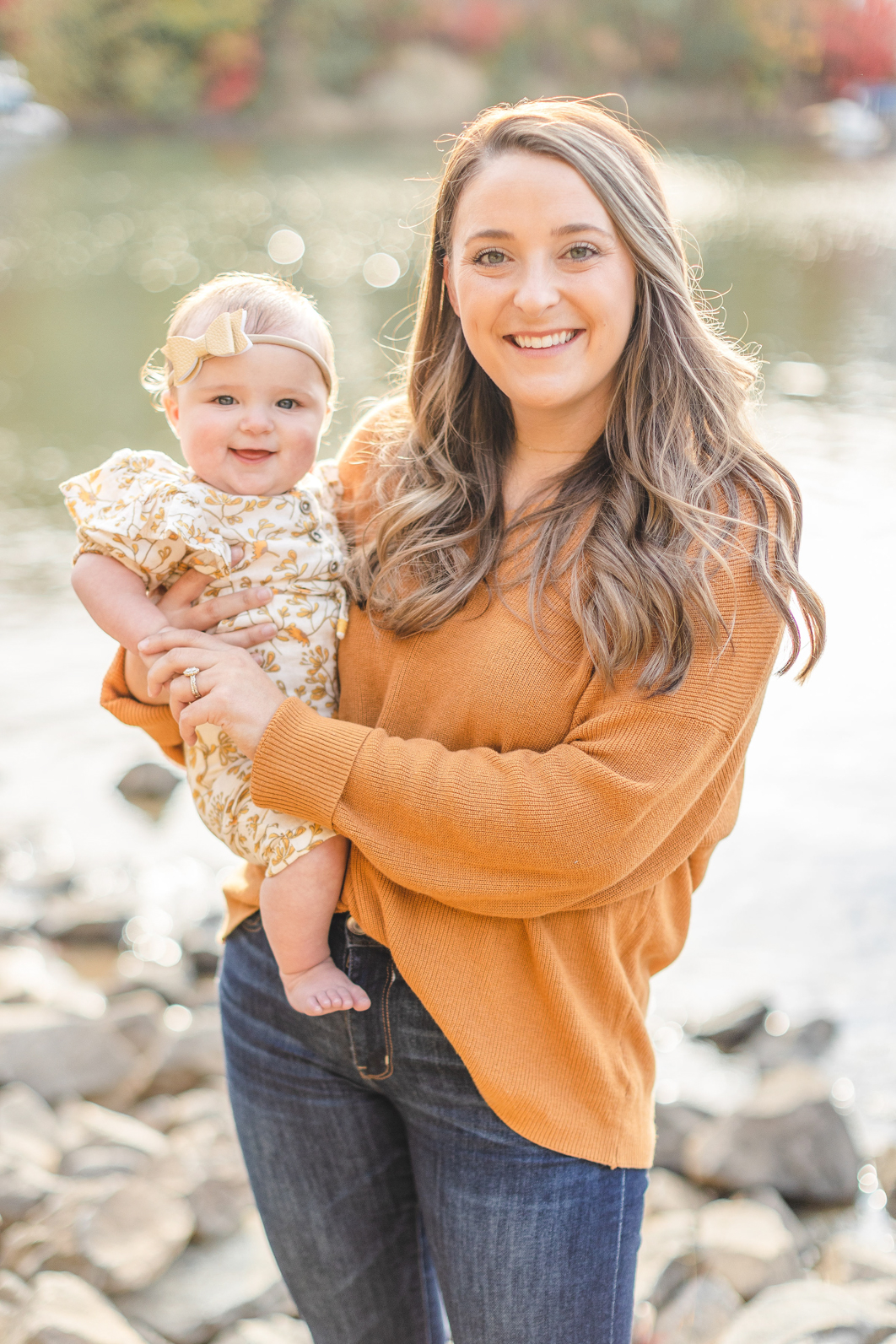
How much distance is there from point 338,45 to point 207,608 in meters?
26.5

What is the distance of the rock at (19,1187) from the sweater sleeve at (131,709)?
1.25m

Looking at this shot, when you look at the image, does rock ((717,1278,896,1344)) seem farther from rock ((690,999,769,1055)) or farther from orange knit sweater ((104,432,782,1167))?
rock ((690,999,769,1055))

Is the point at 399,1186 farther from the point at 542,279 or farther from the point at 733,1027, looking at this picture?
the point at 733,1027

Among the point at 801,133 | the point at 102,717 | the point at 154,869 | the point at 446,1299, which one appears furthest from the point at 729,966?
the point at 801,133

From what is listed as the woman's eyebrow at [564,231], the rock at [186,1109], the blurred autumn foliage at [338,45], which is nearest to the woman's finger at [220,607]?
the woman's eyebrow at [564,231]

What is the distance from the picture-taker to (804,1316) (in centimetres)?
198

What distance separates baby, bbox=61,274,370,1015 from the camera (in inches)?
56.4

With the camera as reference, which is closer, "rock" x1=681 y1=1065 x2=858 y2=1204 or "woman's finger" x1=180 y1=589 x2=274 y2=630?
"woman's finger" x1=180 y1=589 x2=274 y2=630

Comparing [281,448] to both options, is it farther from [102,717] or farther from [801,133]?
[801,133]

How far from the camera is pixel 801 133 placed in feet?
96.0

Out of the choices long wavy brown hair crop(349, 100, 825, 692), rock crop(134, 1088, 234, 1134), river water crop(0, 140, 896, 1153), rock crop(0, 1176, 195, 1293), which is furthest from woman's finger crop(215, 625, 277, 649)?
rock crop(134, 1088, 234, 1134)

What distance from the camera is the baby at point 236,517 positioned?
143 centimetres

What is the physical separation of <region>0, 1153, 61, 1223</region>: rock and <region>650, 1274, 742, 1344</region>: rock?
1259 mm

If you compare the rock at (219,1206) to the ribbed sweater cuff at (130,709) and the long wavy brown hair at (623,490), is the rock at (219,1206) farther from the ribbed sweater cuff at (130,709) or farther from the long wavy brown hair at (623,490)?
the long wavy brown hair at (623,490)
